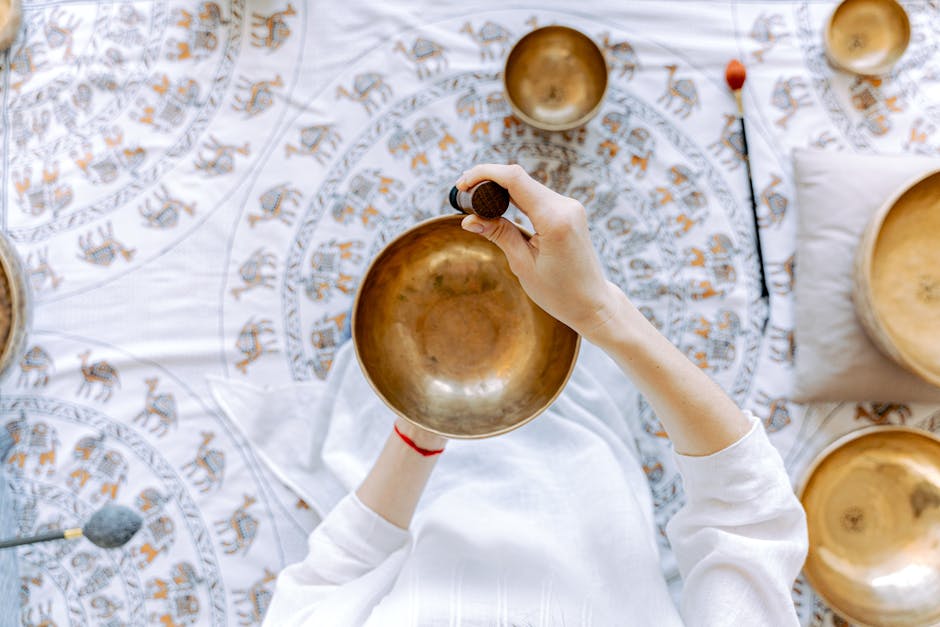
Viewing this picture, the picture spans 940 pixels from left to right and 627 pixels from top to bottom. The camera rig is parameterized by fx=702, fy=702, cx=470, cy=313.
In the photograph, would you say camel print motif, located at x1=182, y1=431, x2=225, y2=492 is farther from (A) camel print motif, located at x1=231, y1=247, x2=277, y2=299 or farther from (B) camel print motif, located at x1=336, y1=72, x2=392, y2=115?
(B) camel print motif, located at x1=336, y1=72, x2=392, y2=115

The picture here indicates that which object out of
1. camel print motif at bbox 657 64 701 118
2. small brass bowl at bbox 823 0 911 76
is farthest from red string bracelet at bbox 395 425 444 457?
small brass bowl at bbox 823 0 911 76

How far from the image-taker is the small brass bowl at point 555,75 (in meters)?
1.30

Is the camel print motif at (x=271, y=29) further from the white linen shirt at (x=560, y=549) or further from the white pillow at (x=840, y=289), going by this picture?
the white pillow at (x=840, y=289)

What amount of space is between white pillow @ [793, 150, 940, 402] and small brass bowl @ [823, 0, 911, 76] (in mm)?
196

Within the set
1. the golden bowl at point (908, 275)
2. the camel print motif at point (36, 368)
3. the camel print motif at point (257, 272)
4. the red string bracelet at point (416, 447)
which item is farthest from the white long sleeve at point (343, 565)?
the golden bowl at point (908, 275)

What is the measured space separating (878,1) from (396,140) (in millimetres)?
956

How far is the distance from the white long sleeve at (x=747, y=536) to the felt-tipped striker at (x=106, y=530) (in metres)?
0.89

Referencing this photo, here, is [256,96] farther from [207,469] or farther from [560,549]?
[560,549]

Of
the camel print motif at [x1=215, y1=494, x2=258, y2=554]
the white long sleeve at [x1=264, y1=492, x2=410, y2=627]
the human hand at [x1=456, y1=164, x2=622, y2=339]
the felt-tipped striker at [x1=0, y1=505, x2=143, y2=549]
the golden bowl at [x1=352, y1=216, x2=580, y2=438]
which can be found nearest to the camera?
the human hand at [x1=456, y1=164, x2=622, y2=339]

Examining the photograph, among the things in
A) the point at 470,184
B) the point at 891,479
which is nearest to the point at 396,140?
the point at 470,184

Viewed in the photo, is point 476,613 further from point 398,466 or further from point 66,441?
point 66,441

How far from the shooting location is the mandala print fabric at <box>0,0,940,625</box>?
1247 mm

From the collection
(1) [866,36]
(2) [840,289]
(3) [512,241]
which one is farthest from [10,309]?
(1) [866,36]

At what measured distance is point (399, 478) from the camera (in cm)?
95
